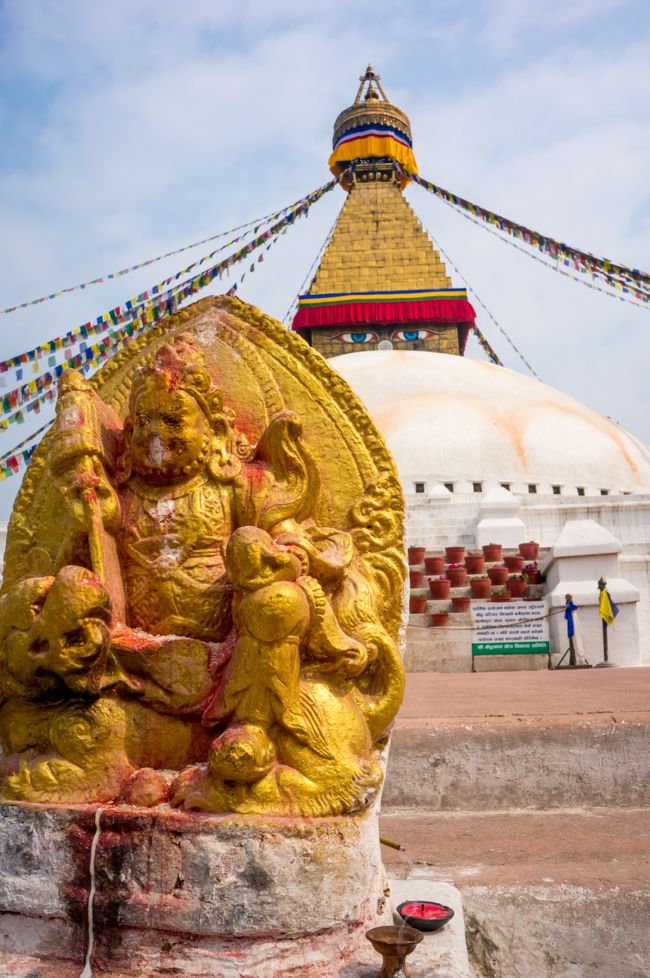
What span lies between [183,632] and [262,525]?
433 millimetres

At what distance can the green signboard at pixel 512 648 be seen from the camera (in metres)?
8.69

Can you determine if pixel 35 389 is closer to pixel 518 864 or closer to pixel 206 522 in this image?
pixel 206 522

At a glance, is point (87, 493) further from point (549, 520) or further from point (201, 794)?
point (549, 520)

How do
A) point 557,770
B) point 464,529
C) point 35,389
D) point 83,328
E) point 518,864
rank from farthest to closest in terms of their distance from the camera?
1. point 464,529
2. point 83,328
3. point 35,389
4. point 557,770
5. point 518,864

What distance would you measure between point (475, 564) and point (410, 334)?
601 inches

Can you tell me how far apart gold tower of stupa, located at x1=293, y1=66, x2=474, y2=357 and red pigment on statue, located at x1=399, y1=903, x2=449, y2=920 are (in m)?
22.3

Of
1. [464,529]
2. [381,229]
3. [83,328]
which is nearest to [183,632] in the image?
[83,328]

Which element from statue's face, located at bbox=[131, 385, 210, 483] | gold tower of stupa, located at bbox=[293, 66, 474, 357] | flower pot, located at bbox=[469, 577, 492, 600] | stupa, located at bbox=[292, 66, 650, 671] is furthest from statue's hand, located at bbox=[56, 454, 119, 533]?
gold tower of stupa, located at bbox=[293, 66, 474, 357]

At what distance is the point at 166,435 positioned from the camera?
2.82 m

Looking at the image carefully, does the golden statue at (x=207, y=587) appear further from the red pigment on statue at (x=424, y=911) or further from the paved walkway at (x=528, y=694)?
the paved walkway at (x=528, y=694)

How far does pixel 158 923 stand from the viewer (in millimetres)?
2193

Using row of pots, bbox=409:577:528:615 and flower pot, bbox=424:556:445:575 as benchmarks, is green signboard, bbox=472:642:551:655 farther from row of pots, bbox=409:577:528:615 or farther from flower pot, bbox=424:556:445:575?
flower pot, bbox=424:556:445:575

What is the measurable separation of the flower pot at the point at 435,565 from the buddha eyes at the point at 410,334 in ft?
48.8

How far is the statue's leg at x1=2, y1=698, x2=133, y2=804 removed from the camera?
2.38 m
